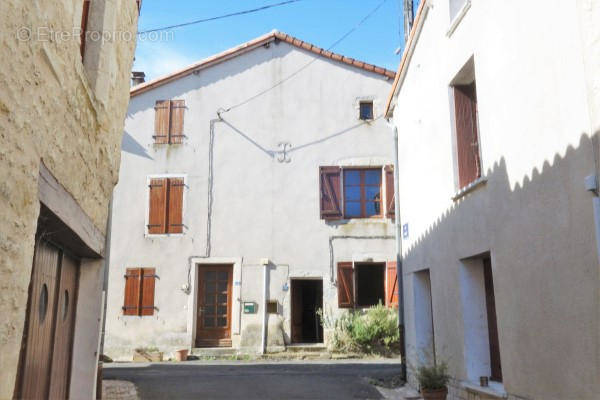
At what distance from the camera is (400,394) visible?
741cm

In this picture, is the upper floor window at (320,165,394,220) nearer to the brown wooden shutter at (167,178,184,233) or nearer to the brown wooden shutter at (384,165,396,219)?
the brown wooden shutter at (384,165,396,219)

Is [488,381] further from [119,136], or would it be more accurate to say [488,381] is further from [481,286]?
[119,136]

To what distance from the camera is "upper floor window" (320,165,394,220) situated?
13.0m

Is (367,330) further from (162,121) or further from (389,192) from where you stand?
(162,121)

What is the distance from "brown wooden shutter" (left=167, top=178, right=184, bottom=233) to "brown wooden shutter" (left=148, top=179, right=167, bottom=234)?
0.46 feet

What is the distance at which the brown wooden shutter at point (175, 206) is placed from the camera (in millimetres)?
13133

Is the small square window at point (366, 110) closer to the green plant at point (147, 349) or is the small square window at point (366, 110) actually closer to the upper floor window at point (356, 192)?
the upper floor window at point (356, 192)

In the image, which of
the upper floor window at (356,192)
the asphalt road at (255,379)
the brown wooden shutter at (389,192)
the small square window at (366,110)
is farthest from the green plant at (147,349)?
the small square window at (366,110)

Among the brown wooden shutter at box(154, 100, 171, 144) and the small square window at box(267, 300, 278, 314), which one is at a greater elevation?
the brown wooden shutter at box(154, 100, 171, 144)

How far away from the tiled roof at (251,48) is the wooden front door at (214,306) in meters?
4.74

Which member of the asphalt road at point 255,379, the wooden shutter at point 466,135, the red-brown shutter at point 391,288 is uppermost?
the wooden shutter at point 466,135

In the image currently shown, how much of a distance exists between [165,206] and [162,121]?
86.0 inches

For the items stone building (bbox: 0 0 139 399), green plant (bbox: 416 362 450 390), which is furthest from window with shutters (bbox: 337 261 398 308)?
stone building (bbox: 0 0 139 399)

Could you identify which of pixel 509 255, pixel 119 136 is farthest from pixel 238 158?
pixel 509 255
